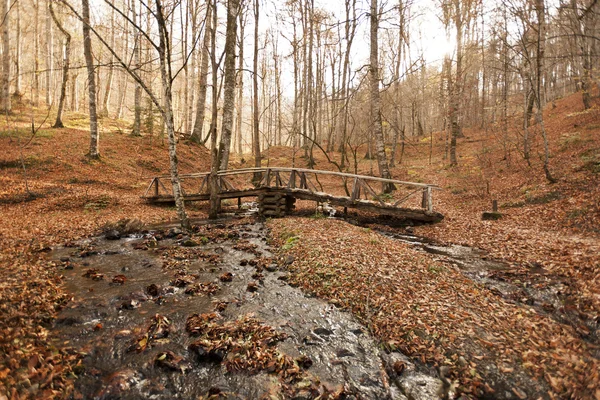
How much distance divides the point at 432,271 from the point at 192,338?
16.1 feet

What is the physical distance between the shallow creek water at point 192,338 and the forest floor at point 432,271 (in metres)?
0.28

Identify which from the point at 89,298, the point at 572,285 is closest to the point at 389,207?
the point at 572,285

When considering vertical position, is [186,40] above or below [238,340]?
above

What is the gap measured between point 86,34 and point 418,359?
19.5 metres

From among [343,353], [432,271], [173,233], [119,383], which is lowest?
[343,353]

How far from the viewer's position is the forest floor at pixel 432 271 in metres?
3.58

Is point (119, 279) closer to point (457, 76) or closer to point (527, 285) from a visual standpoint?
point (527, 285)

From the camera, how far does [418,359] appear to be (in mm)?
3945

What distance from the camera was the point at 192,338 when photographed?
4180 millimetres

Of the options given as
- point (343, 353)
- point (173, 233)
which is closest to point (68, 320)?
point (343, 353)

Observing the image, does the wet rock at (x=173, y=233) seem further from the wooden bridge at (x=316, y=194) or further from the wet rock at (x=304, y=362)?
the wet rock at (x=304, y=362)

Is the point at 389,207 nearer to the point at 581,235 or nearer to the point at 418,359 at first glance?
the point at 581,235

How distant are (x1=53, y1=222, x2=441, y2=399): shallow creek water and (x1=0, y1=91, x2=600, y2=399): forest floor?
28 centimetres

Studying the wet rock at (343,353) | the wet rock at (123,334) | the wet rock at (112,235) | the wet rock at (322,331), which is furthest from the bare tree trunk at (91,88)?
the wet rock at (343,353)
